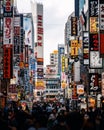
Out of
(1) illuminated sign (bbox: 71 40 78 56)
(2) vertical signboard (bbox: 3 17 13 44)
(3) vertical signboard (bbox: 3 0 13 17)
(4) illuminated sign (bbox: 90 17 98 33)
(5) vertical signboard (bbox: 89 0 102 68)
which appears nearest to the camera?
(5) vertical signboard (bbox: 89 0 102 68)

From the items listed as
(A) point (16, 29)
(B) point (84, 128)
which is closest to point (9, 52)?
(A) point (16, 29)

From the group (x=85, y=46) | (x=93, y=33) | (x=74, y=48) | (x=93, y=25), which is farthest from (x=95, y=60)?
(x=74, y=48)

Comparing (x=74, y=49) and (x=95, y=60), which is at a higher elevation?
(x=95, y=60)

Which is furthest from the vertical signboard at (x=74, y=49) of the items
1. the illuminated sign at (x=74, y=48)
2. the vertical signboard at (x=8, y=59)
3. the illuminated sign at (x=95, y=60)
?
the illuminated sign at (x=95, y=60)

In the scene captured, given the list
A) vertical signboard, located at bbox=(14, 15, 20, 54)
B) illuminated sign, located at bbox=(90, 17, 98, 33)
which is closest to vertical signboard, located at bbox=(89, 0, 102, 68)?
illuminated sign, located at bbox=(90, 17, 98, 33)

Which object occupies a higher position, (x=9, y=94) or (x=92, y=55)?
(x=92, y=55)

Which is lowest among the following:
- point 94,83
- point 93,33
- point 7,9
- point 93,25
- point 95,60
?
point 94,83

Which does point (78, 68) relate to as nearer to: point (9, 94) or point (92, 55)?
point (9, 94)

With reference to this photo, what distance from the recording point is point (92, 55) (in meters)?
44.6

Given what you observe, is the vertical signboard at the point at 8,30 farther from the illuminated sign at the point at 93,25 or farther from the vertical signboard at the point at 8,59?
the illuminated sign at the point at 93,25

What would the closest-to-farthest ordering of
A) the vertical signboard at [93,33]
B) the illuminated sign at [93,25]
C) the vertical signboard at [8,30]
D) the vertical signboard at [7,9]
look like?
the vertical signboard at [93,33] < the illuminated sign at [93,25] < the vertical signboard at [7,9] < the vertical signboard at [8,30]

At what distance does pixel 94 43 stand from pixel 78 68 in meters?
47.5

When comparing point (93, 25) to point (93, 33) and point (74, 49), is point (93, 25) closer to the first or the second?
point (93, 33)

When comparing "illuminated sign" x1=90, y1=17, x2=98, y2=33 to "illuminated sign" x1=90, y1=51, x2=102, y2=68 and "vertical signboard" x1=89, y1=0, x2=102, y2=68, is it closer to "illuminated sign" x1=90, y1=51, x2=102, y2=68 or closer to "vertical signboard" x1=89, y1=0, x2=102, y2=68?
"vertical signboard" x1=89, y1=0, x2=102, y2=68
